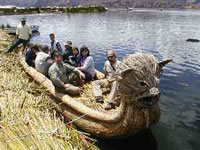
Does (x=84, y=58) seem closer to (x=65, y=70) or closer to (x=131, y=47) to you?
(x=65, y=70)

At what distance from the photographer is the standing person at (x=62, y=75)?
11508 mm

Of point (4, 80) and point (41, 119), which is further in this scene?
point (4, 80)

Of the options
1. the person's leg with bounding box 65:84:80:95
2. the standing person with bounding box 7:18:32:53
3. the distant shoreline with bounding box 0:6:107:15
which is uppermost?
the standing person with bounding box 7:18:32:53

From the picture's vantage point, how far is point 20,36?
20.6m

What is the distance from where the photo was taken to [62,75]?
11.8 metres

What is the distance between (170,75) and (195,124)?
8542 mm

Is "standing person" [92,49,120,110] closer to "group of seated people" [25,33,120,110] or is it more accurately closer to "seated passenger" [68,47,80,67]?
"group of seated people" [25,33,120,110]

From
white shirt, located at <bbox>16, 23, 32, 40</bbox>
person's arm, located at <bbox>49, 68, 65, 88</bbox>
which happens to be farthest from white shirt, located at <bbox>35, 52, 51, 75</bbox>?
white shirt, located at <bbox>16, 23, 32, 40</bbox>

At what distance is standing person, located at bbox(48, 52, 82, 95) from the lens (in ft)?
37.8

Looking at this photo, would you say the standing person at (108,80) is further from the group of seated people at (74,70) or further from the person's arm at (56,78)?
the person's arm at (56,78)

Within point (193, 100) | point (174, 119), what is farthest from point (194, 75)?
point (174, 119)

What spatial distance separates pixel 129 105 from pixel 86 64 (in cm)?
443

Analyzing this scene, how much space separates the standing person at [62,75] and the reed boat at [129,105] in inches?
21.8

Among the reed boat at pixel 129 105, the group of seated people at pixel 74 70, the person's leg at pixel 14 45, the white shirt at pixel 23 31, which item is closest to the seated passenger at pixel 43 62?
the group of seated people at pixel 74 70
